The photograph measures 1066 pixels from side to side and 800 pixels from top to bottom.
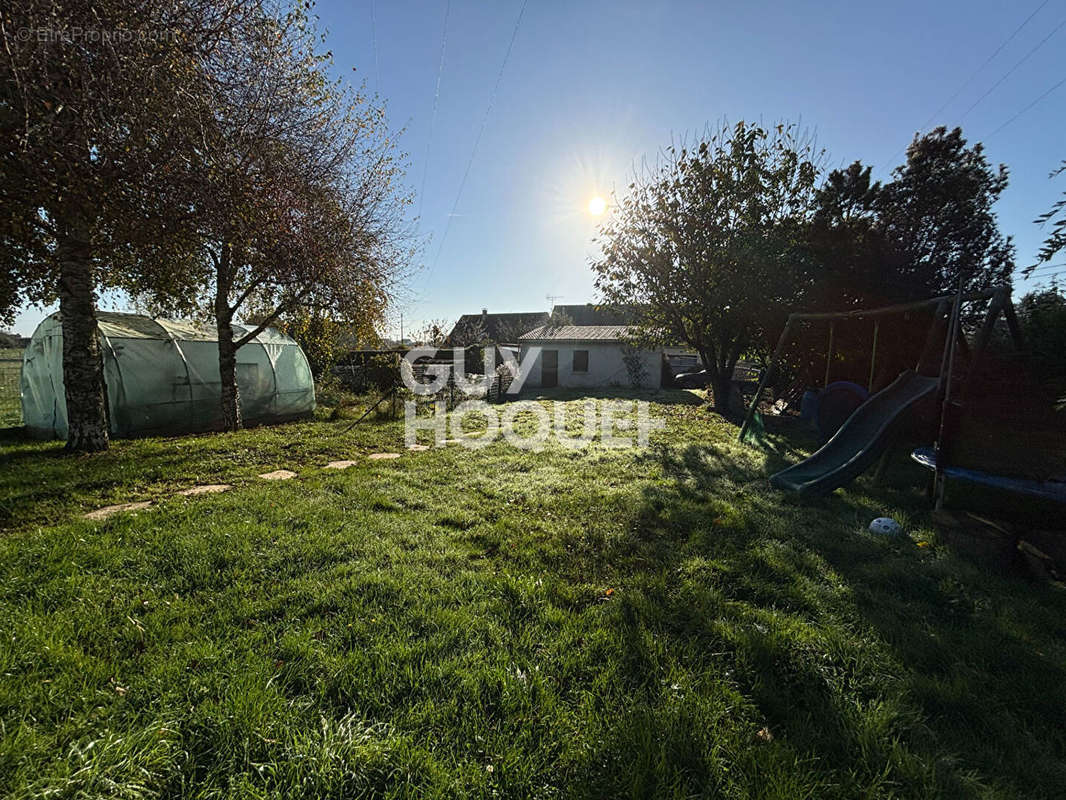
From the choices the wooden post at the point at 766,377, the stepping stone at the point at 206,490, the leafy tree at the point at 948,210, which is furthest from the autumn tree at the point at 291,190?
the leafy tree at the point at 948,210

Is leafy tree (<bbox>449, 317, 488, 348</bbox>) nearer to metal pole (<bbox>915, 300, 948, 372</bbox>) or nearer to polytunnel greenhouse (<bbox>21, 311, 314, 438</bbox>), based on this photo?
polytunnel greenhouse (<bbox>21, 311, 314, 438</bbox>)

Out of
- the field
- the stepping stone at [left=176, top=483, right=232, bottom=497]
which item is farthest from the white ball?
the field

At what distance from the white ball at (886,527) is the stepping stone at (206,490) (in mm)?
6762

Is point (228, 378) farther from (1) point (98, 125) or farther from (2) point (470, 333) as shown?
(2) point (470, 333)

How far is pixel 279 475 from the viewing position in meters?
5.38

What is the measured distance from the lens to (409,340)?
21.0m

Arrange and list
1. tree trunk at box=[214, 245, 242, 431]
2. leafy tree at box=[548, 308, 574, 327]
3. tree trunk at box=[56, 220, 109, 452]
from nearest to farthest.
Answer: tree trunk at box=[56, 220, 109, 452], tree trunk at box=[214, 245, 242, 431], leafy tree at box=[548, 308, 574, 327]

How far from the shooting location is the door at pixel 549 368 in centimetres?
2111

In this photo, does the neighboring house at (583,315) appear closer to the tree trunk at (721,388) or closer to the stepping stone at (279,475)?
the tree trunk at (721,388)

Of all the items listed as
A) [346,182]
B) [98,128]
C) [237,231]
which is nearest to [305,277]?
[346,182]

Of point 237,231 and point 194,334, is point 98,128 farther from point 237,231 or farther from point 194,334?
point 194,334

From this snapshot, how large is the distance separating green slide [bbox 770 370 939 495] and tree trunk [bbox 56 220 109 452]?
30.6 feet

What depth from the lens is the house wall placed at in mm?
20281

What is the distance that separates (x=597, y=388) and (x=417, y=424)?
1237cm
